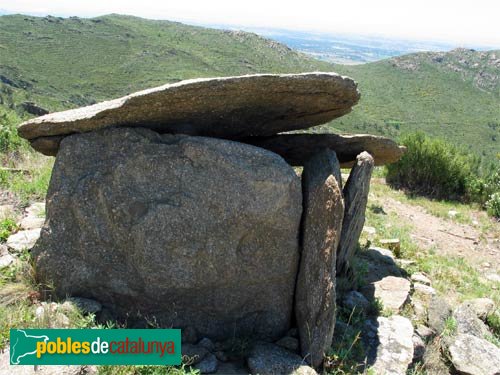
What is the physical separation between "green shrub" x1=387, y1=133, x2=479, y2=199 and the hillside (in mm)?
61611

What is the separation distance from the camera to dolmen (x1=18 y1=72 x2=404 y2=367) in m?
5.11

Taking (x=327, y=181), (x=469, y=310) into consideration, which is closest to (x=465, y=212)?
(x=469, y=310)

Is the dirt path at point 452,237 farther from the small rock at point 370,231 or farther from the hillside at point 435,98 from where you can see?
the hillside at point 435,98

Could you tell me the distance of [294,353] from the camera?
5.01m

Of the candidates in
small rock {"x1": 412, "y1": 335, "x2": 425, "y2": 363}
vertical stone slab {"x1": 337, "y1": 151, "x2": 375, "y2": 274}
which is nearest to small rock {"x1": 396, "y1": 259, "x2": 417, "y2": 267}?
vertical stone slab {"x1": 337, "y1": 151, "x2": 375, "y2": 274}

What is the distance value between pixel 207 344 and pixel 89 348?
128cm

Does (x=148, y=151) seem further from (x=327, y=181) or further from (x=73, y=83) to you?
(x=73, y=83)

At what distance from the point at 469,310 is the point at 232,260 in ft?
11.4

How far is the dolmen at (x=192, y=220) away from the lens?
16.8 ft

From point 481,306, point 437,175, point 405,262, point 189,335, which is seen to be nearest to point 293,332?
point 189,335

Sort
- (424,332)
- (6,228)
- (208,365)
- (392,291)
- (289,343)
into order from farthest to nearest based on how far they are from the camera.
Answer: (392,291), (6,228), (424,332), (289,343), (208,365)

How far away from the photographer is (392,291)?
6613mm

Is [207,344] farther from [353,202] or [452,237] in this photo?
[452,237]

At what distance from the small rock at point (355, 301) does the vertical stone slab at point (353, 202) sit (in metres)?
0.44
